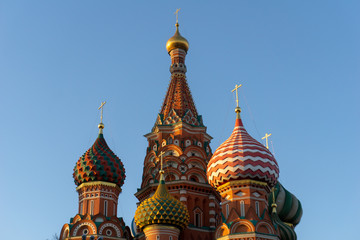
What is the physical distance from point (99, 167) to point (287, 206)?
8.76 meters

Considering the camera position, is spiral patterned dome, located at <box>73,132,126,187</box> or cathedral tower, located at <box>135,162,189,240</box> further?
spiral patterned dome, located at <box>73,132,126,187</box>

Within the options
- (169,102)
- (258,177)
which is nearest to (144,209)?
(258,177)

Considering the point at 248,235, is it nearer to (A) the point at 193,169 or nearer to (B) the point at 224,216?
(B) the point at 224,216

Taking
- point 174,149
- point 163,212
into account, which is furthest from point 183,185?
point 163,212

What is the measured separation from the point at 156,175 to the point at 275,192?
5.42m

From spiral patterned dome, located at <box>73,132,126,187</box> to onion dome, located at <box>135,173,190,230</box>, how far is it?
7.18 ft

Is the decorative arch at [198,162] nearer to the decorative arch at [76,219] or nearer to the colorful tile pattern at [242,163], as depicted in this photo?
the colorful tile pattern at [242,163]

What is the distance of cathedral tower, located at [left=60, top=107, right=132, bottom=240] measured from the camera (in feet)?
86.0

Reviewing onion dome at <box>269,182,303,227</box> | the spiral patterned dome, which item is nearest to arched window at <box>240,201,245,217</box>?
the spiral patterned dome

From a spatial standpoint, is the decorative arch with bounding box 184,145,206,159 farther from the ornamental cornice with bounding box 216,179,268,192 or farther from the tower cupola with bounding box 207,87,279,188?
the ornamental cornice with bounding box 216,179,268,192

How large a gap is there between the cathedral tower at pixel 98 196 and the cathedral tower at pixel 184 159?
76.0 inches

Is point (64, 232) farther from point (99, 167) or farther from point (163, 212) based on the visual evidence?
point (163, 212)

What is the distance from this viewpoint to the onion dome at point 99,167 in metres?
27.1

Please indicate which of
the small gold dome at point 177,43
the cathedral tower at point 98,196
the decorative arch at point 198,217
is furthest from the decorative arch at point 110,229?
the small gold dome at point 177,43
